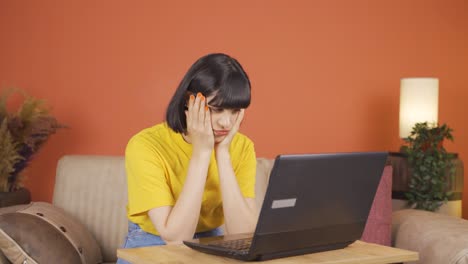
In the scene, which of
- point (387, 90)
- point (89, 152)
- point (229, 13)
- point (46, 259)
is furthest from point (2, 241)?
point (387, 90)

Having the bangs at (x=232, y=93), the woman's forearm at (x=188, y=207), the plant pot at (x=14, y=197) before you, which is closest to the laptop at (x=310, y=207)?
the woman's forearm at (x=188, y=207)

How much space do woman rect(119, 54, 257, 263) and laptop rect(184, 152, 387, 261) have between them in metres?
0.22

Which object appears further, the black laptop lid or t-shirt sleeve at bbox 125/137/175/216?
t-shirt sleeve at bbox 125/137/175/216

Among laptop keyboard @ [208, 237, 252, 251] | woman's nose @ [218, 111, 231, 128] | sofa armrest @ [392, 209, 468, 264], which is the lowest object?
sofa armrest @ [392, 209, 468, 264]

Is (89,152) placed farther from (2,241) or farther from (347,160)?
(347,160)

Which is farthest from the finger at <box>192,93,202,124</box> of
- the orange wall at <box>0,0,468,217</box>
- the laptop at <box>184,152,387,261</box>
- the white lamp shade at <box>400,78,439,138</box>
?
the white lamp shade at <box>400,78,439,138</box>

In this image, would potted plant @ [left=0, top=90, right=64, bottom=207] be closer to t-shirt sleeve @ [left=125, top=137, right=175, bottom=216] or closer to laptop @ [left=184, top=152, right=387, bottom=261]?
t-shirt sleeve @ [left=125, top=137, right=175, bottom=216]

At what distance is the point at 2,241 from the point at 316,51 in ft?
7.20

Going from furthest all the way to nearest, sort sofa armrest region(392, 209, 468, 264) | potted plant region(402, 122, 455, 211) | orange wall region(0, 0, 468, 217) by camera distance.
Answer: potted plant region(402, 122, 455, 211)
orange wall region(0, 0, 468, 217)
sofa armrest region(392, 209, 468, 264)

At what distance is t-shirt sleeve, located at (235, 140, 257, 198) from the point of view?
2312mm

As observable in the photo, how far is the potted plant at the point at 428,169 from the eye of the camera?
3.59m

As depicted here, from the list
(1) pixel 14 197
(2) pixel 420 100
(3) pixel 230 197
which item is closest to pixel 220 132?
(3) pixel 230 197

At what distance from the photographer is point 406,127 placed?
12.6ft

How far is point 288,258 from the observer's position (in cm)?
168
